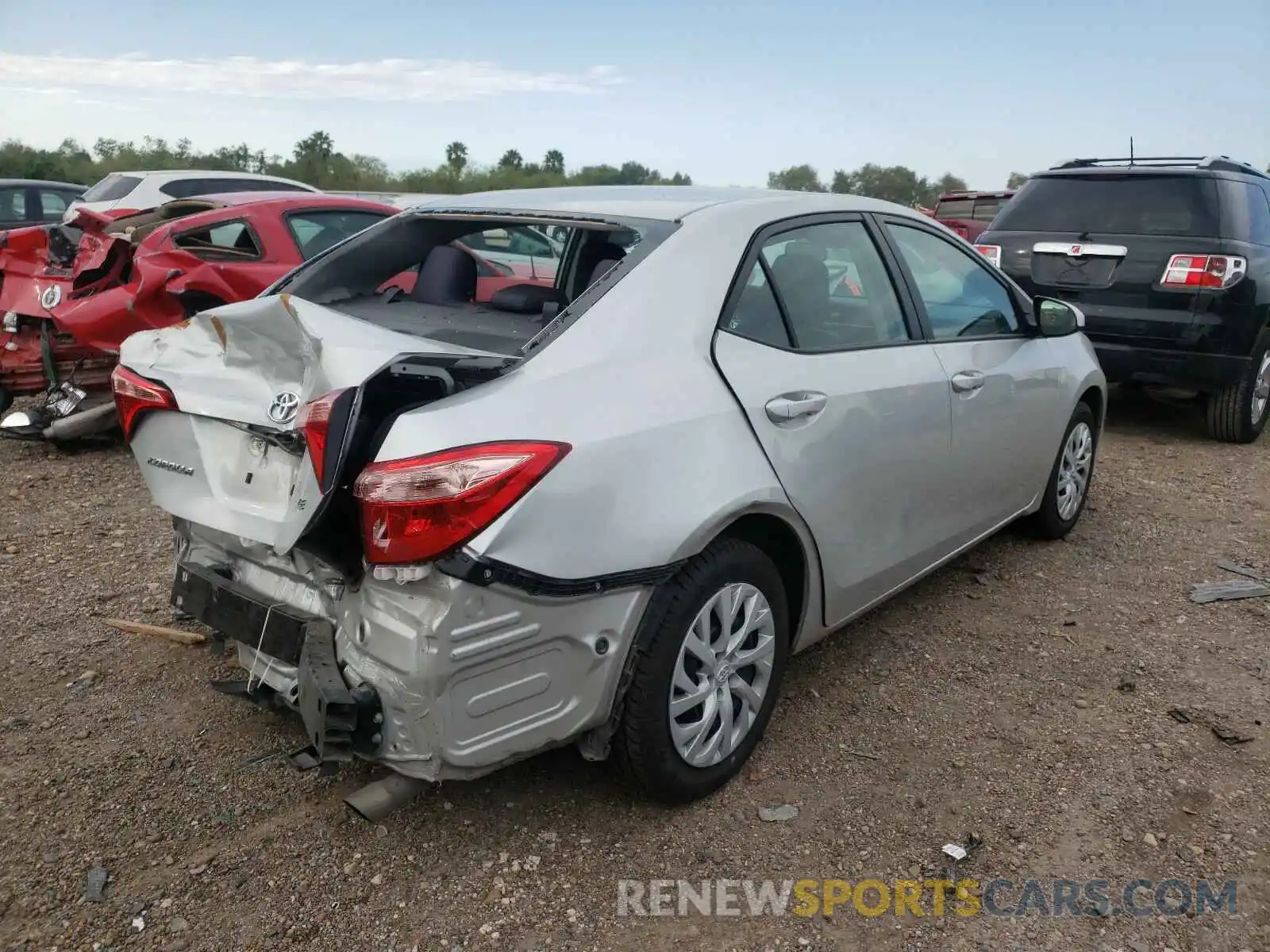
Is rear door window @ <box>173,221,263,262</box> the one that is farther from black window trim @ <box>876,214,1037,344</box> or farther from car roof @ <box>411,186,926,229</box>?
black window trim @ <box>876,214,1037,344</box>

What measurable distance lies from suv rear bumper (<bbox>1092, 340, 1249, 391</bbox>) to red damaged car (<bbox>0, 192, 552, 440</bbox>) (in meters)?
4.11

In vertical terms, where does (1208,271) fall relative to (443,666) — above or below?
above

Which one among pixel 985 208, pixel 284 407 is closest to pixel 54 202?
pixel 985 208

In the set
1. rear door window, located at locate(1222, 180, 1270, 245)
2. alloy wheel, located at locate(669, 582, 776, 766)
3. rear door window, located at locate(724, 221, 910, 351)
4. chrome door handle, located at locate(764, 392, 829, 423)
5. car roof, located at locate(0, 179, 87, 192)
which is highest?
car roof, located at locate(0, 179, 87, 192)

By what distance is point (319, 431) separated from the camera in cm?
219

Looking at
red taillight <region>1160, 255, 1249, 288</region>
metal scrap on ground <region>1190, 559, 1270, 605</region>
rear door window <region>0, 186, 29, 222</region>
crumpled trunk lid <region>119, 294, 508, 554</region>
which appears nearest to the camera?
crumpled trunk lid <region>119, 294, 508, 554</region>

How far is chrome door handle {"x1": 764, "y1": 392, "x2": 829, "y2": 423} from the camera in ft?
9.11

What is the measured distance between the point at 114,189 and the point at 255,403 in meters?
10.3

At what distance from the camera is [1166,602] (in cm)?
428

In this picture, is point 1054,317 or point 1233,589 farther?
point 1233,589

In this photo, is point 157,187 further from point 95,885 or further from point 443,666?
point 443,666

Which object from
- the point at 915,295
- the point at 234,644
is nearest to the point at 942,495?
the point at 915,295

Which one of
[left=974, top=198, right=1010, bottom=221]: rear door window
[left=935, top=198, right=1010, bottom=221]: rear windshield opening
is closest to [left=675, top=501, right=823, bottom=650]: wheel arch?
[left=935, top=198, right=1010, bottom=221]: rear windshield opening

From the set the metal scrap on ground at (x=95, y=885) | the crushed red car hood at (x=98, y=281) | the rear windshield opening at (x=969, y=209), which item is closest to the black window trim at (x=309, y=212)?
the crushed red car hood at (x=98, y=281)
